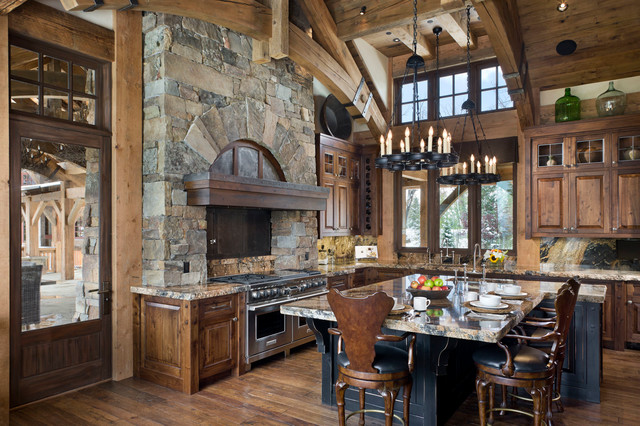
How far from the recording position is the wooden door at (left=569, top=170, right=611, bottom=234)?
585 cm

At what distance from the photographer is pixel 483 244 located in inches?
273

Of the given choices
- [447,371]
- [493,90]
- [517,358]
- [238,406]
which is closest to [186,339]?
[238,406]

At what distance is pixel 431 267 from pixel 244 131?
3.44 metres

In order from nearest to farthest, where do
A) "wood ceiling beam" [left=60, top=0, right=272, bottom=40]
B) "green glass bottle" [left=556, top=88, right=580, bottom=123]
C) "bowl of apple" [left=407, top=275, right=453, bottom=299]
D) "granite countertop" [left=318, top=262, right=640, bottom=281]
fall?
"bowl of apple" [left=407, top=275, right=453, bottom=299] → "wood ceiling beam" [left=60, top=0, right=272, bottom=40] → "granite countertop" [left=318, top=262, right=640, bottom=281] → "green glass bottle" [left=556, top=88, right=580, bottom=123]

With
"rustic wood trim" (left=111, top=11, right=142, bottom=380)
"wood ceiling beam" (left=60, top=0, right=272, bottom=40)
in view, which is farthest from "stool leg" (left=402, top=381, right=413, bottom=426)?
"wood ceiling beam" (left=60, top=0, right=272, bottom=40)

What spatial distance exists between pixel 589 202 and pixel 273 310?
4267mm

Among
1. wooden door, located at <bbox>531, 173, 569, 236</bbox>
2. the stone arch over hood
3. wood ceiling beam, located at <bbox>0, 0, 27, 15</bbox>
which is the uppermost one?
wood ceiling beam, located at <bbox>0, 0, 27, 15</bbox>

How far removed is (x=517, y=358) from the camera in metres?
3.03

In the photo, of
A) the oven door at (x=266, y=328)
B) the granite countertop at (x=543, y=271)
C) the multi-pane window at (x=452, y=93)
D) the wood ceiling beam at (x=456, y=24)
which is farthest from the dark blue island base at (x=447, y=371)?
the multi-pane window at (x=452, y=93)

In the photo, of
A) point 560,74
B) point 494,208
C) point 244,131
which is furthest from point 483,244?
point 244,131

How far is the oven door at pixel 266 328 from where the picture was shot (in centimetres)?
467

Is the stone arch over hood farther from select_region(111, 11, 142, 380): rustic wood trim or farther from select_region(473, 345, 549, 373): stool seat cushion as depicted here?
select_region(473, 345, 549, 373): stool seat cushion

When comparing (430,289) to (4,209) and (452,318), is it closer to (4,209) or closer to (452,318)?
(452,318)

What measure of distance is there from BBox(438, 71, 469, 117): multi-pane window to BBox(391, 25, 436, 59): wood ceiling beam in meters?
0.48
